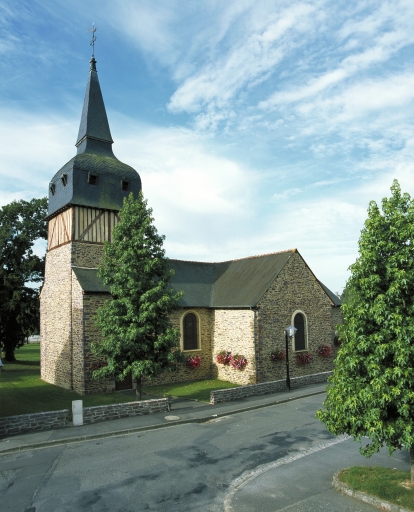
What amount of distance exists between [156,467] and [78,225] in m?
14.0

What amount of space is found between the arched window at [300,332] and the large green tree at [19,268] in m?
20.5

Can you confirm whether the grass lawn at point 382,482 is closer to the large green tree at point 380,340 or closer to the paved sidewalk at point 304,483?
the paved sidewalk at point 304,483

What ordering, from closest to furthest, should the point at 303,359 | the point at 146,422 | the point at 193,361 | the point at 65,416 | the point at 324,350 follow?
the point at 65,416 < the point at 146,422 < the point at 193,361 < the point at 303,359 < the point at 324,350

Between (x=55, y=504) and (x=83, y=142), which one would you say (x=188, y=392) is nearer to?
(x=55, y=504)

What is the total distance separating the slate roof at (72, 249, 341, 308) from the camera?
20906 millimetres

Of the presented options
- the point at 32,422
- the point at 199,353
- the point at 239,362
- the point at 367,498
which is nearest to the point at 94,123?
the point at 199,353

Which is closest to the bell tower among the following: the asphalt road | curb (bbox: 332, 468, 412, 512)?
the asphalt road

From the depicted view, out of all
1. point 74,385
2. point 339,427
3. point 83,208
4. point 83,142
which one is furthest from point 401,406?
point 83,142

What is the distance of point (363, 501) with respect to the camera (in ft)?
25.1

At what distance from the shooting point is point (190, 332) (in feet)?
74.5

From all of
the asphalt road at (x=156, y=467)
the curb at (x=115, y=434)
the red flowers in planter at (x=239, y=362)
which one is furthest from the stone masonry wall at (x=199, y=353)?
the asphalt road at (x=156, y=467)

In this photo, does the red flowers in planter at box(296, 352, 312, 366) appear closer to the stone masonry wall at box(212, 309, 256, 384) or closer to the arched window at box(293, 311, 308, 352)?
the arched window at box(293, 311, 308, 352)

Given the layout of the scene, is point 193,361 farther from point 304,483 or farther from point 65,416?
point 304,483

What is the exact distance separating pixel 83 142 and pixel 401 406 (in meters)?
20.5
